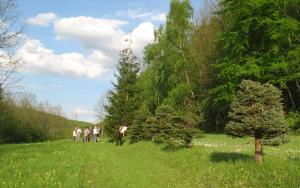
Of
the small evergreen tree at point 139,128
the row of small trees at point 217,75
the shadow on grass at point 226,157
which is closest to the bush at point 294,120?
the row of small trees at point 217,75

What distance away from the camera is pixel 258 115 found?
14109 millimetres

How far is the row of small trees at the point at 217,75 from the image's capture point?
47.9ft

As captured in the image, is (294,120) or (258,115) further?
(294,120)

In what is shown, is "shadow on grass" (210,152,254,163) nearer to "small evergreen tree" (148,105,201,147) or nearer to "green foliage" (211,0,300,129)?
"small evergreen tree" (148,105,201,147)

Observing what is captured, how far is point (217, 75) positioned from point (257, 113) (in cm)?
3436

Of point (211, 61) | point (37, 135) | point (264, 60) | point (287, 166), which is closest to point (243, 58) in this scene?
point (264, 60)

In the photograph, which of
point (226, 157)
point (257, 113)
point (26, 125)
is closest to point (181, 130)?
point (226, 157)

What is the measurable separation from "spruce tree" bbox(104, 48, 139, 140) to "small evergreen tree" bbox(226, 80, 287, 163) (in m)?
31.3

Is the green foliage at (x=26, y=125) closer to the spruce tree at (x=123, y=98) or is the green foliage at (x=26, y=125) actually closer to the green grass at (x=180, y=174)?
the spruce tree at (x=123, y=98)

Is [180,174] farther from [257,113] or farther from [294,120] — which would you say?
[294,120]

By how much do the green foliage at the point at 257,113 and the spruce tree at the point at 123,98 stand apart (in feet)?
103

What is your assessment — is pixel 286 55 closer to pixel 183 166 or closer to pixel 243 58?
pixel 243 58

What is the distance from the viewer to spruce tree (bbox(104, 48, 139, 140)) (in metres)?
46.4

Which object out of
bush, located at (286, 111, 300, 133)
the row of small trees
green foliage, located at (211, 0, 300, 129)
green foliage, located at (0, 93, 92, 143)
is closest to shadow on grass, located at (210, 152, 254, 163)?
the row of small trees
